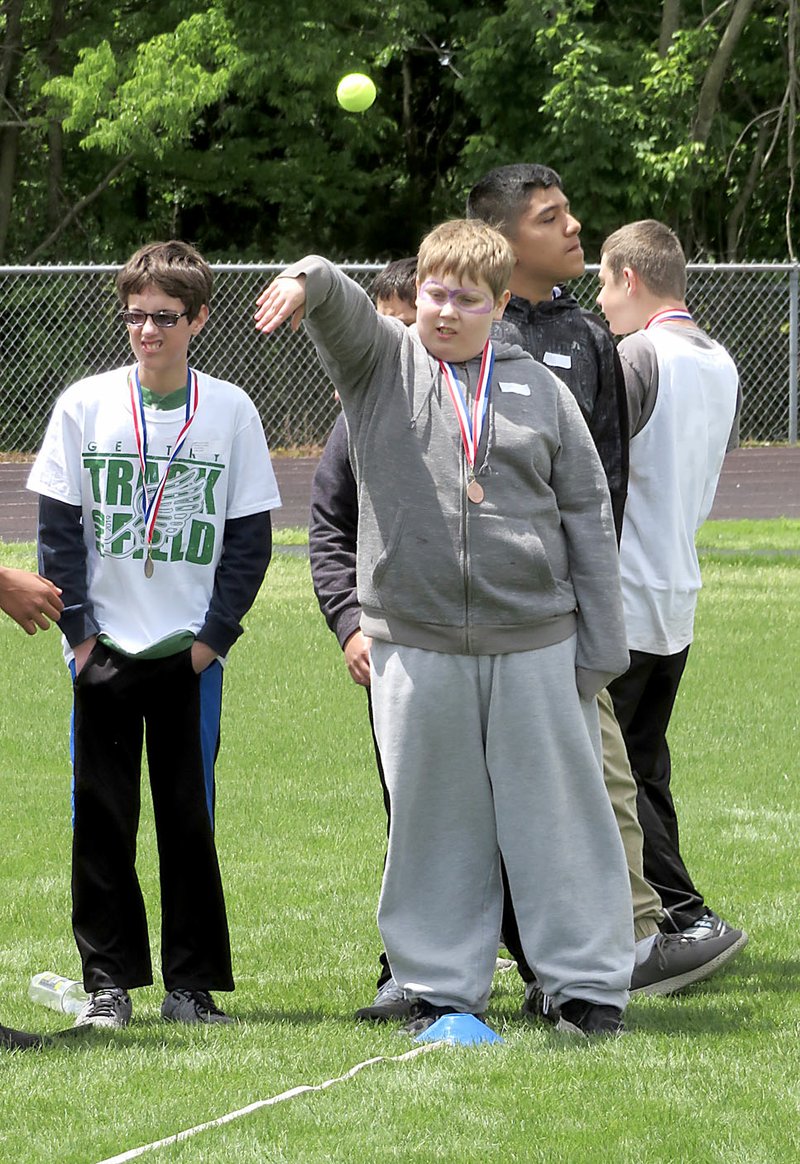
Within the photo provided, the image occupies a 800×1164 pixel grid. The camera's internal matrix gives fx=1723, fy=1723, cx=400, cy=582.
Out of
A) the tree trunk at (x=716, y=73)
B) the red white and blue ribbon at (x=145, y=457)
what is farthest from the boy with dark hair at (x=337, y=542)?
the tree trunk at (x=716, y=73)

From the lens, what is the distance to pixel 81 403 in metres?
4.50

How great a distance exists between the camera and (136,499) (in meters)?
4.47

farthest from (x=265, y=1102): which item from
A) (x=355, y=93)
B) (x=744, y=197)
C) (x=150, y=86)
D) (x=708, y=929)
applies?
(x=744, y=197)

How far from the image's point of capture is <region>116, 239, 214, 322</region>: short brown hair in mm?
4492

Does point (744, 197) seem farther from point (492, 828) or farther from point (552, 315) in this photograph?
point (492, 828)

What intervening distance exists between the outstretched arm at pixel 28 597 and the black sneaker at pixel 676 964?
6.40ft

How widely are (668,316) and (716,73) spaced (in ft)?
65.1

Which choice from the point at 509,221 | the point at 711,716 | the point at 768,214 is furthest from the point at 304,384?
the point at 509,221

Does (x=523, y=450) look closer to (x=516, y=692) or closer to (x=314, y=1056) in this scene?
(x=516, y=692)

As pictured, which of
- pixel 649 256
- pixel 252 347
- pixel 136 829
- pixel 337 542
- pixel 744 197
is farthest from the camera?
pixel 744 197

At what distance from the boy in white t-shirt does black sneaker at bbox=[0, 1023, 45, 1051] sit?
0.83 ft

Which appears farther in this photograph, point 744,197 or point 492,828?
point 744,197

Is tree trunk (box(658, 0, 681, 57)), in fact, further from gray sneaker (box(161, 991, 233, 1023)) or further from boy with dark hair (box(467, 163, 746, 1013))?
gray sneaker (box(161, 991, 233, 1023))

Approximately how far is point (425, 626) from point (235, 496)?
29.6 inches
